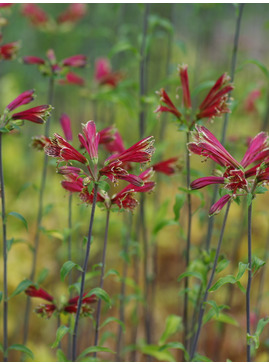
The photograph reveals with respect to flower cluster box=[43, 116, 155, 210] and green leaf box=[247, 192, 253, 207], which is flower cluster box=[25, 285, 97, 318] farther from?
green leaf box=[247, 192, 253, 207]

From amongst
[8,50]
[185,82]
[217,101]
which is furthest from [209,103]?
[8,50]

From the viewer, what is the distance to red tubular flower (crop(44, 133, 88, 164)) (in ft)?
4.81

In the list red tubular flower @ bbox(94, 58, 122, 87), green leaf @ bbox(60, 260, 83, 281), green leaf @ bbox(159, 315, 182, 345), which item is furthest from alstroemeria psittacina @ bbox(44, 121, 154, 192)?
red tubular flower @ bbox(94, 58, 122, 87)

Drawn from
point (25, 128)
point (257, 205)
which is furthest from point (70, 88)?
point (257, 205)

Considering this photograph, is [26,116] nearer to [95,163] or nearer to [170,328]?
[95,163]

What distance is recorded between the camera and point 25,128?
6051 millimetres

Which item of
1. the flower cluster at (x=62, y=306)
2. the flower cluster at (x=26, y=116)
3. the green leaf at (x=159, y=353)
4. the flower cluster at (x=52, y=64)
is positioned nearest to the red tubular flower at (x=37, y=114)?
the flower cluster at (x=26, y=116)

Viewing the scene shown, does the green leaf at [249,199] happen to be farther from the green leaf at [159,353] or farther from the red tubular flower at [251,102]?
the red tubular flower at [251,102]

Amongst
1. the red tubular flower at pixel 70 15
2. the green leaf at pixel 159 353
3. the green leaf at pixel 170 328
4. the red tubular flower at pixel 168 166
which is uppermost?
the red tubular flower at pixel 70 15

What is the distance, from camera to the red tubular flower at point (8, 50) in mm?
2145

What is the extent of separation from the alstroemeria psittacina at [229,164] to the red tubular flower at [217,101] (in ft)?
0.89

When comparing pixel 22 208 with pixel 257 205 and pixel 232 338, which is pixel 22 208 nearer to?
pixel 232 338

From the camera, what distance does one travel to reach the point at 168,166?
2.13m

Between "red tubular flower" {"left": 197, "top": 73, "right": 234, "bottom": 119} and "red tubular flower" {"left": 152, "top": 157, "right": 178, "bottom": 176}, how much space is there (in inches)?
12.6
